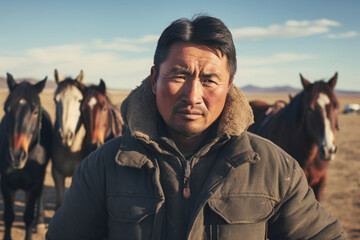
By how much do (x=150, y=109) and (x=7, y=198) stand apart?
396 cm

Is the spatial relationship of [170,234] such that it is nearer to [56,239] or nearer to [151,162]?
[151,162]

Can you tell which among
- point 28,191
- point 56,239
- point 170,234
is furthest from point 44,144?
point 170,234

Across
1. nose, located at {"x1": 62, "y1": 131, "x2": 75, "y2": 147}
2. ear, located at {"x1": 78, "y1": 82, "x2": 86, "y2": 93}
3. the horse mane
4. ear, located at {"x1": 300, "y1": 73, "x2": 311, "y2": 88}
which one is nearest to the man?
the horse mane

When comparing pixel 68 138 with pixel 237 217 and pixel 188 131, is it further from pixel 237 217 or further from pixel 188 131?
pixel 237 217

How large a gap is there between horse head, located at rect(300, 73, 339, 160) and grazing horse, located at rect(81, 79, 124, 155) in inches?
116

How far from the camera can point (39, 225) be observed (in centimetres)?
536

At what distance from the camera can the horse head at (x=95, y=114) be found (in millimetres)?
4629

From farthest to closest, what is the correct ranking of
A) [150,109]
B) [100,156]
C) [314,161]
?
1. [314,161]
2. [150,109]
3. [100,156]

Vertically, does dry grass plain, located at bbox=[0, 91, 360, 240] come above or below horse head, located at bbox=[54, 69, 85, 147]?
below

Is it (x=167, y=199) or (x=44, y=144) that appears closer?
(x=167, y=199)

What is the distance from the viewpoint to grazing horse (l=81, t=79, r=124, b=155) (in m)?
4.63

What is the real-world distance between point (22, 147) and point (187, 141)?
3.42 metres

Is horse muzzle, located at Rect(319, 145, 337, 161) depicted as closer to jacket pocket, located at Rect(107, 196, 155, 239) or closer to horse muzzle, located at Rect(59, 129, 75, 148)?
jacket pocket, located at Rect(107, 196, 155, 239)

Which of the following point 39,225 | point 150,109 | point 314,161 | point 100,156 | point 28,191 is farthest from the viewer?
point 39,225
